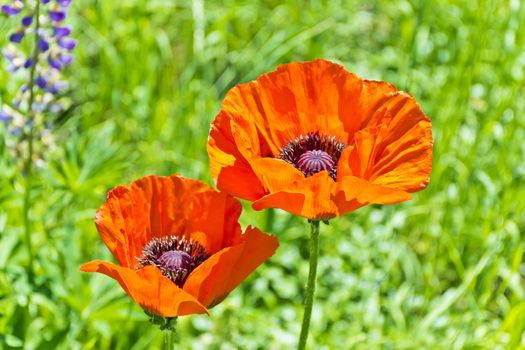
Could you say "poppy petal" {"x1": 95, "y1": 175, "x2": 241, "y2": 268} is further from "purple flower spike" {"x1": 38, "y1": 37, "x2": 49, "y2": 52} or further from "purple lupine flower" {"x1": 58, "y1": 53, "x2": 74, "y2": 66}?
"purple lupine flower" {"x1": 58, "y1": 53, "x2": 74, "y2": 66}

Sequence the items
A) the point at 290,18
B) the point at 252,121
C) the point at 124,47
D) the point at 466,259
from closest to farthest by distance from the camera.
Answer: the point at 252,121, the point at 466,259, the point at 124,47, the point at 290,18

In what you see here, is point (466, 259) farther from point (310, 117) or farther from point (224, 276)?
point (224, 276)

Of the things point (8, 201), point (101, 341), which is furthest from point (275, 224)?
point (8, 201)

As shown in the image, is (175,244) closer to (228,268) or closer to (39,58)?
Answer: (228,268)

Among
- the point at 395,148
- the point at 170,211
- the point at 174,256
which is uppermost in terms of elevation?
the point at 395,148

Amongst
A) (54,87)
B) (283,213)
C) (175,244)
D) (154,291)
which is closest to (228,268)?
(154,291)

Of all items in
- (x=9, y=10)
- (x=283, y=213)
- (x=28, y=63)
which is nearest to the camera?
(x=9, y=10)
